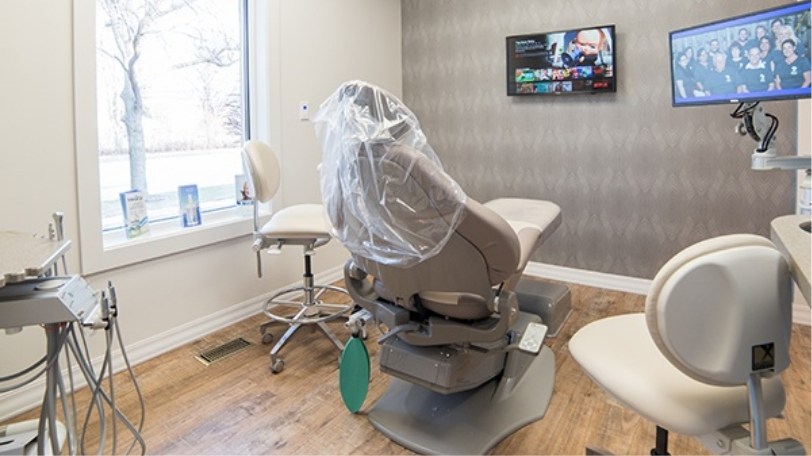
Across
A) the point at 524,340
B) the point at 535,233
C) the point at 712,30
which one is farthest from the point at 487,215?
the point at 712,30

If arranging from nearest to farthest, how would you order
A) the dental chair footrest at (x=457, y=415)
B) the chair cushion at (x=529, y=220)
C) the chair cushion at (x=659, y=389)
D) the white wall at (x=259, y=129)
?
the chair cushion at (x=659, y=389) → the dental chair footrest at (x=457, y=415) → the white wall at (x=259, y=129) → the chair cushion at (x=529, y=220)

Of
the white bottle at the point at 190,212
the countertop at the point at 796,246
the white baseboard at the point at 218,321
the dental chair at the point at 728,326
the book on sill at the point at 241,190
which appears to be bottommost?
the white baseboard at the point at 218,321

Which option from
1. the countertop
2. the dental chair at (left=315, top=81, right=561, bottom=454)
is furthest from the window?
the countertop

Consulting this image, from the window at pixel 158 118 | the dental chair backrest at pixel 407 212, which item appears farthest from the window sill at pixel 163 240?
the dental chair backrest at pixel 407 212

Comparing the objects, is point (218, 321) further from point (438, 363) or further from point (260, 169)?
point (438, 363)

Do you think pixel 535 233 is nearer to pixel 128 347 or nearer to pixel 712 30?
pixel 712 30

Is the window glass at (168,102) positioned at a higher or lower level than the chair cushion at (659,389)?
higher

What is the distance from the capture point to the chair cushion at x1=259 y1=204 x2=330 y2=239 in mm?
2406

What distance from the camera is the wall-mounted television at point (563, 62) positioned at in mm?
3355

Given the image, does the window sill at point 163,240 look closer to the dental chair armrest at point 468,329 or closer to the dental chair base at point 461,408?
the dental chair base at point 461,408

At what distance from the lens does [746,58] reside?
168 cm

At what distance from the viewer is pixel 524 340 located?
1810mm

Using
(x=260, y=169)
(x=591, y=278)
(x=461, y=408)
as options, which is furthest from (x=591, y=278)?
(x=260, y=169)

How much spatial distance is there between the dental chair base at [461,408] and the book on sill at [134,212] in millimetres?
1420
